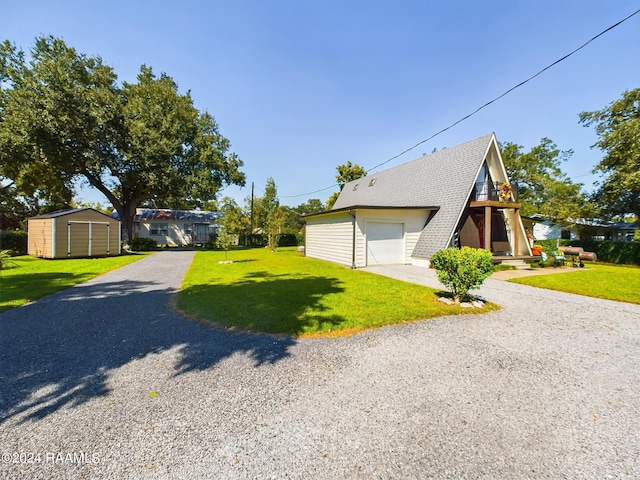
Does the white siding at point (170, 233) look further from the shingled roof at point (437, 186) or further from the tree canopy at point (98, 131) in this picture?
the shingled roof at point (437, 186)

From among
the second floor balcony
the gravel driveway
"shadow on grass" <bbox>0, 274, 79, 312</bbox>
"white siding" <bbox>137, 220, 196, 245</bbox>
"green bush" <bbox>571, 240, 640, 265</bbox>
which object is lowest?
→ the gravel driveway

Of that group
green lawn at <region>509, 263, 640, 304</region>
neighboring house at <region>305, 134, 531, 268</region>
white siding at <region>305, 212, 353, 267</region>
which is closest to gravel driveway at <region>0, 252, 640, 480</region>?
green lawn at <region>509, 263, 640, 304</region>

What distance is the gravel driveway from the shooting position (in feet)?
6.33

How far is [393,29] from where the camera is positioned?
999cm

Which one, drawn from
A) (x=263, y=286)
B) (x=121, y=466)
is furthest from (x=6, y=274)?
(x=121, y=466)

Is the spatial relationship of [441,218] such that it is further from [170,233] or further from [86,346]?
[170,233]

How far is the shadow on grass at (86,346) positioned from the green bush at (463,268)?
4117 millimetres

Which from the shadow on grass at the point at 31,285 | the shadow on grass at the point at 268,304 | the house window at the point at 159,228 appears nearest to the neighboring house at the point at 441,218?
the shadow on grass at the point at 268,304

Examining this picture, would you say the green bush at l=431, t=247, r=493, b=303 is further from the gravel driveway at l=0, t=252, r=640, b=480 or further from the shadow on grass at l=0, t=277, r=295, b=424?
the shadow on grass at l=0, t=277, r=295, b=424

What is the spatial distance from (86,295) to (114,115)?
18.5 meters

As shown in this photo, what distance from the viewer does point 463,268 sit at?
589 cm

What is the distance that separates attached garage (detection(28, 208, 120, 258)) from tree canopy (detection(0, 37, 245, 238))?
478 centimetres

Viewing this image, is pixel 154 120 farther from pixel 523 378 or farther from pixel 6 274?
pixel 523 378

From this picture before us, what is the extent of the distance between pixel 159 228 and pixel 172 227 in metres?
1.39
